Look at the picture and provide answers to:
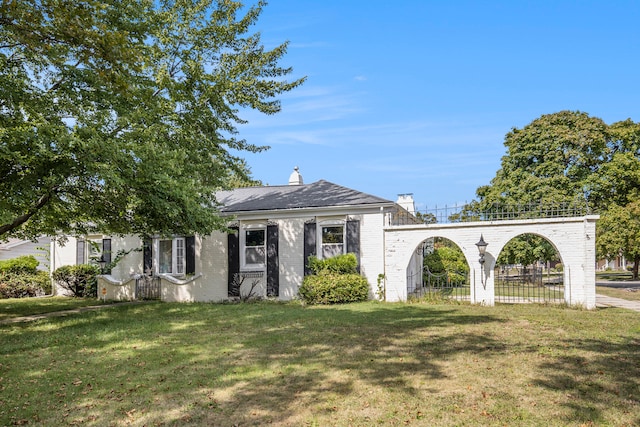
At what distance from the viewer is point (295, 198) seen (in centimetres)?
1834

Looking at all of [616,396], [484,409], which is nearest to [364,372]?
[484,409]

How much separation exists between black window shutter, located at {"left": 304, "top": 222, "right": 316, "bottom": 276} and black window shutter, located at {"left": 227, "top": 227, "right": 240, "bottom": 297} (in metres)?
2.84

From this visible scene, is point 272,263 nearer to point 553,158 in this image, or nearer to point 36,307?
point 36,307

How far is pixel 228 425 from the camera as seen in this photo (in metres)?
4.92

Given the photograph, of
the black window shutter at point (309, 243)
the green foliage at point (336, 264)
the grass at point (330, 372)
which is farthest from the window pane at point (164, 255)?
the grass at point (330, 372)

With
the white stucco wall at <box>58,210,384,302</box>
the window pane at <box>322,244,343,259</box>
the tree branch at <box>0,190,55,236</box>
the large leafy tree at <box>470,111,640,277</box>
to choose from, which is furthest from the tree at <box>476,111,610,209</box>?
the tree branch at <box>0,190,55,236</box>

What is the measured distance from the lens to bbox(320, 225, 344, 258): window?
17.0 metres

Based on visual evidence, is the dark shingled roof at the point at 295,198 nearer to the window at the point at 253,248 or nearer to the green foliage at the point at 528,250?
the window at the point at 253,248

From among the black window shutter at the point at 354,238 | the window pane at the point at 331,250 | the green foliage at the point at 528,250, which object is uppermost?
the black window shutter at the point at 354,238

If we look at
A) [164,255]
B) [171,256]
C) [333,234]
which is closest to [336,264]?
[333,234]

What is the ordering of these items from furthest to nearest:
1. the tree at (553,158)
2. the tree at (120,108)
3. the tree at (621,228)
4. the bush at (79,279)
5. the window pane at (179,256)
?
the tree at (621,228), the tree at (553,158), the bush at (79,279), the window pane at (179,256), the tree at (120,108)

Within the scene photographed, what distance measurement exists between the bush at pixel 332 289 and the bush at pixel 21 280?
15328mm

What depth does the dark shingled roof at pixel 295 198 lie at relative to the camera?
666 inches

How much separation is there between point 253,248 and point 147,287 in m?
5.10
